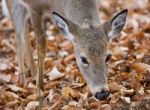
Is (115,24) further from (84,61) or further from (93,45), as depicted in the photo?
(84,61)

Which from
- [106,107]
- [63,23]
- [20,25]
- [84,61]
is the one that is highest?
[20,25]

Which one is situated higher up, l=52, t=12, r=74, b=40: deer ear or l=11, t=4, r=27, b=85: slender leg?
l=11, t=4, r=27, b=85: slender leg

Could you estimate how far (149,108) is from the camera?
636 centimetres

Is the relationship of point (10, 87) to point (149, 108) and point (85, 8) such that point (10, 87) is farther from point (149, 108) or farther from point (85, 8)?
point (149, 108)

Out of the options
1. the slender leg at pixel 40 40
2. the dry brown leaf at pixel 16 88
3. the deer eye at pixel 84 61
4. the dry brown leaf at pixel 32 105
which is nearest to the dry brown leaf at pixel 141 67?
the deer eye at pixel 84 61

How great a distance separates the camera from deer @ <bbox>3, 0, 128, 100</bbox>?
265 inches

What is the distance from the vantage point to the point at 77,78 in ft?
25.8

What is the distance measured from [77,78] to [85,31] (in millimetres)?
1055

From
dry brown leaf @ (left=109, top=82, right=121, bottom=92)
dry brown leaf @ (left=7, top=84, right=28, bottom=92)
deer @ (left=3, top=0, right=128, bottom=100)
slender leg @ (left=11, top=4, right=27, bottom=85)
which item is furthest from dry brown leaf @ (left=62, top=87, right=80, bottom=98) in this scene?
slender leg @ (left=11, top=4, right=27, bottom=85)

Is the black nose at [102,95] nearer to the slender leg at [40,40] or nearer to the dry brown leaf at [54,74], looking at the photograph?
the slender leg at [40,40]

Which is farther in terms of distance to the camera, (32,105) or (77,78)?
(77,78)

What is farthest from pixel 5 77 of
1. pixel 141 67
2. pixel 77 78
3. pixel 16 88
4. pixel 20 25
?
pixel 141 67

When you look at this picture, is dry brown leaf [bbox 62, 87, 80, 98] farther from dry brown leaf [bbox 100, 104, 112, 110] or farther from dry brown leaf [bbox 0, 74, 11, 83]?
dry brown leaf [bbox 0, 74, 11, 83]

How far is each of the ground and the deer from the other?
23 cm
